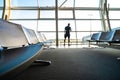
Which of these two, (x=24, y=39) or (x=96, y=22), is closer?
(x=24, y=39)

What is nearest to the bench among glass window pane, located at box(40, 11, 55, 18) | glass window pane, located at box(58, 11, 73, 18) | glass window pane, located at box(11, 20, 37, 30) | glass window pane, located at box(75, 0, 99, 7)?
glass window pane, located at box(11, 20, 37, 30)

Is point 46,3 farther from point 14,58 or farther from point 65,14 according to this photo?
point 14,58

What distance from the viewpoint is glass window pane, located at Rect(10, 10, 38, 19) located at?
997cm

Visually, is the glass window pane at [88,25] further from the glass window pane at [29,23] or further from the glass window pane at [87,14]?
the glass window pane at [29,23]

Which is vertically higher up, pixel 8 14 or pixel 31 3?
pixel 31 3

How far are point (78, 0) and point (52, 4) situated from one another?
1.64 metres

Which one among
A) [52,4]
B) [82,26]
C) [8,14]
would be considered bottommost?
[82,26]

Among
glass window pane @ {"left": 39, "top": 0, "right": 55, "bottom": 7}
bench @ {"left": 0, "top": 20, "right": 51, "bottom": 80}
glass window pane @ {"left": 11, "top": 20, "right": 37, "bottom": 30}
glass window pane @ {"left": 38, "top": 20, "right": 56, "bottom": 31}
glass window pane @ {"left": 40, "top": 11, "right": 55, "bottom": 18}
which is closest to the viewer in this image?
bench @ {"left": 0, "top": 20, "right": 51, "bottom": 80}

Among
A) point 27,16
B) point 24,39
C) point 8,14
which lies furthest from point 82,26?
point 24,39

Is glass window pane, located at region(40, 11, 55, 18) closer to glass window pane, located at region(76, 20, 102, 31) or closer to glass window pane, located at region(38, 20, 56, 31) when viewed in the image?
glass window pane, located at region(38, 20, 56, 31)

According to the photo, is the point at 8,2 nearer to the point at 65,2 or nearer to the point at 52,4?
the point at 52,4

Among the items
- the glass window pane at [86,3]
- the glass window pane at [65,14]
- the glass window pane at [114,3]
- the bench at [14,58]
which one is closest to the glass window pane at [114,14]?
the glass window pane at [114,3]

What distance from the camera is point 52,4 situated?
10.6 metres

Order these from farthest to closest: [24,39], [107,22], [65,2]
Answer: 1. [65,2]
2. [107,22]
3. [24,39]
